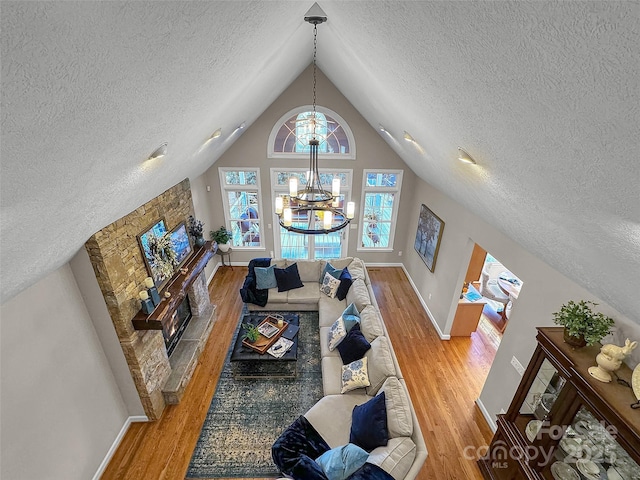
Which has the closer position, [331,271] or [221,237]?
[331,271]

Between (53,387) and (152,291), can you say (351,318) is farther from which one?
(53,387)

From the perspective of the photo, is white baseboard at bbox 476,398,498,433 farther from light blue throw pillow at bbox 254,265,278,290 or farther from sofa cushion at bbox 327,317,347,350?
light blue throw pillow at bbox 254,265,278,290

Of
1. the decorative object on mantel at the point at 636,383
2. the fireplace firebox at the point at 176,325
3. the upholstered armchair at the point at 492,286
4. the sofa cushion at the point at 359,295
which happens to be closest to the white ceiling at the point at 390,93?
the decorative object on mantel at the point at 636,383

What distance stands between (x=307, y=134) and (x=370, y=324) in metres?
4.21

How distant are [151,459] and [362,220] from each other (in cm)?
570

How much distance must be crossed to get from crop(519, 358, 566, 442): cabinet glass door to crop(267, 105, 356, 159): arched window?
5103 millimetres

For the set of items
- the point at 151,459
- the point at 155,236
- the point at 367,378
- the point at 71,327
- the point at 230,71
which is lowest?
the point at 151,459

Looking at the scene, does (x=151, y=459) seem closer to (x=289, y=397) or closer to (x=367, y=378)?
(x=289, y=397)

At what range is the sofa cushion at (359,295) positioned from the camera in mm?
4949

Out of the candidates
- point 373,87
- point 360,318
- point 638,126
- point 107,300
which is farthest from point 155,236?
point 638,126

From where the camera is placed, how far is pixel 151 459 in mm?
3596

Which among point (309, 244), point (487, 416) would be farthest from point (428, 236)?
point (487, 416)

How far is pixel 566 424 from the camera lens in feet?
8.46

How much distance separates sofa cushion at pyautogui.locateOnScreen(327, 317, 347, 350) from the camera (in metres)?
4.47
